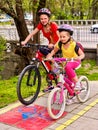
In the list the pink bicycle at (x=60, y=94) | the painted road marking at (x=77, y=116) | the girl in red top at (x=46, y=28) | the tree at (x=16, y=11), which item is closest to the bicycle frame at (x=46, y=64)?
the girl in red top at (x=46, y=28)

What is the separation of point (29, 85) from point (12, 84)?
2262 millimetres

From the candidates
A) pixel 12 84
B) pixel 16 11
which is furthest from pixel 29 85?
pixel 16 11

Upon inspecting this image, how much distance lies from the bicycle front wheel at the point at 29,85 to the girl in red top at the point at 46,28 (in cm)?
53

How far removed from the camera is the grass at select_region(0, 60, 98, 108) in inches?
249

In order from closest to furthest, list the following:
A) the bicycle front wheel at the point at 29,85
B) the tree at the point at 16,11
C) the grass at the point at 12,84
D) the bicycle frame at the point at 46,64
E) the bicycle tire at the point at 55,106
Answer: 1. the bicycle tire at the point at 55,106
2. the bicycle front wheel at the point at 29,85
3. the bicycle frame at the point at 46,64
4. the grass at the point at 12,84
5. the tree at the point at 16,11

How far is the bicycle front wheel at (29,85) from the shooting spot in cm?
550

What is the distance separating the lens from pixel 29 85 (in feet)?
19.6

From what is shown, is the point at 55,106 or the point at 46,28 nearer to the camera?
the point at 55,106

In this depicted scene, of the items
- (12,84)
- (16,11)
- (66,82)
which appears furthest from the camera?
(16,11)

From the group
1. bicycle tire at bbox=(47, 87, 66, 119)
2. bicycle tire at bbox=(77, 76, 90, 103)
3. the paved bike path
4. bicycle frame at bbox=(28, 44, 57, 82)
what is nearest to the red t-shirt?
bicycle frame at bbox=(28, 44, 57, 82)

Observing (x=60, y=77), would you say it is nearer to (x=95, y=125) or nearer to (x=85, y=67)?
(x=95, y=125)

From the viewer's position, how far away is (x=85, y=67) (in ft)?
37.3

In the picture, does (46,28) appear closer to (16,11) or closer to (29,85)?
(29,85)

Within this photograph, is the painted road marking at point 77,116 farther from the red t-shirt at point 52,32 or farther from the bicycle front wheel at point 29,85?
the red t-shirt at point 52,32
